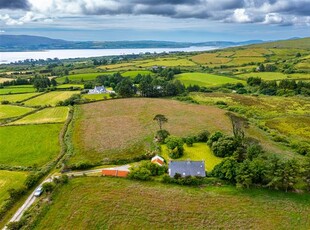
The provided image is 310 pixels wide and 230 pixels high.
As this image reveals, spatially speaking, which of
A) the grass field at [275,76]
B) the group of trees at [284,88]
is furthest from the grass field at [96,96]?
the grass field at [275,76]

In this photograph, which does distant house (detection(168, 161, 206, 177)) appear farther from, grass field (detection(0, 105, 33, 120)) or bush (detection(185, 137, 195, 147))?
grass field (detection(0, 105, 33, 120))

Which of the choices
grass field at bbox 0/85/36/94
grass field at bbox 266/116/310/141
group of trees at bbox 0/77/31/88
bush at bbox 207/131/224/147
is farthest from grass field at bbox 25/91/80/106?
grass field at bbox 266/116/310/141

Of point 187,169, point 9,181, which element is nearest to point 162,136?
point 187,169

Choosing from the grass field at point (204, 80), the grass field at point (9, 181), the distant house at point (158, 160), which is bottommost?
the grass field at point (9, 181)

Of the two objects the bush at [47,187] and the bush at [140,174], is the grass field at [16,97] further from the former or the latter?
the bush at [140,174]

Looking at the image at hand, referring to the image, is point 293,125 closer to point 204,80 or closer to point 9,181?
point 9,181

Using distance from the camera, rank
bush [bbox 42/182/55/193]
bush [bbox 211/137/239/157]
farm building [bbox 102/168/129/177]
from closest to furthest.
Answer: bush [bbox 42/182/55/193], farm building [bbox 102/168/129/177], bush [bbox 211/137/239/157]
